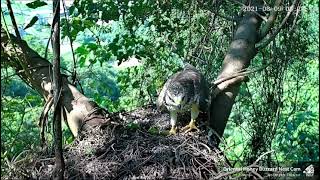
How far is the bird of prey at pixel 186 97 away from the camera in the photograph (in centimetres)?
285

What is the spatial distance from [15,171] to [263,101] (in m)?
2.62

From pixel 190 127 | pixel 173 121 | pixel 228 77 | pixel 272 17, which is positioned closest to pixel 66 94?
pixel 173 121

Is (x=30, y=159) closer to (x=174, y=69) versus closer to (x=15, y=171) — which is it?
(x=15, y=171)

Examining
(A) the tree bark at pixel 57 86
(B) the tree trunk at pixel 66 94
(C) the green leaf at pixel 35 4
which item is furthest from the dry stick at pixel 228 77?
(A) the tree bark at pixel 57 86

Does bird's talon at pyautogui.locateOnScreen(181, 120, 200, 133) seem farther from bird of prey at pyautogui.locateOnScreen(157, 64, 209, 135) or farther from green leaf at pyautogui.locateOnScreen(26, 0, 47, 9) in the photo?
green leaf at pyautogui.locateOnScreen(26, 0, 47, 9)

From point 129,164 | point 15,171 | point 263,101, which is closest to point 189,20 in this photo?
point 263,101

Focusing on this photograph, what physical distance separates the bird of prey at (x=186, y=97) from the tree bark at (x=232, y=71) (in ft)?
0.32

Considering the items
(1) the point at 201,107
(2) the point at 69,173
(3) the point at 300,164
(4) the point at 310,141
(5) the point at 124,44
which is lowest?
(4) the point at 310,141

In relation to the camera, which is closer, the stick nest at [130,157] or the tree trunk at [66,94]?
the stick nest at [130,157]

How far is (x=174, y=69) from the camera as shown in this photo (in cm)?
451

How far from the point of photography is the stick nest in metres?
2.40

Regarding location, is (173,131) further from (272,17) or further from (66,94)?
(272,17)

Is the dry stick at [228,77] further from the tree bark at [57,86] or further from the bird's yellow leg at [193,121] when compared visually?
the tree bark at [57,86]

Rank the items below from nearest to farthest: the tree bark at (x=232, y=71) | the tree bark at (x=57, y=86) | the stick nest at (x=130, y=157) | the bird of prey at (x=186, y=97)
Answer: the tree bark at (x=57, y=86) → the stick nest at (x=130, y=157) → the bird of prey at (x=186, y=97) → the tree bark at (x=232, y=71)
